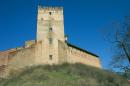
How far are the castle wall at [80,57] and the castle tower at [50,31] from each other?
8.14ft

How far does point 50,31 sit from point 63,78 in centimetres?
1077

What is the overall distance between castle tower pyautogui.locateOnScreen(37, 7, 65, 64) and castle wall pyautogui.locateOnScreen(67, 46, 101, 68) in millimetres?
2481

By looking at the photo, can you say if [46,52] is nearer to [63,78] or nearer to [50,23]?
[50,23]

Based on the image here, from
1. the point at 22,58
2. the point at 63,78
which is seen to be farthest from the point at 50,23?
the point at 63,78

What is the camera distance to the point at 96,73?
1485 inches

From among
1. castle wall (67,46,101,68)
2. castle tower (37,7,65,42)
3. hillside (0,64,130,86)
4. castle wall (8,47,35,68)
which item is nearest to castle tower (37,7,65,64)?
castle tower (37,7,65,42)

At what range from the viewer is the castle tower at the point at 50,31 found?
39.4 meters

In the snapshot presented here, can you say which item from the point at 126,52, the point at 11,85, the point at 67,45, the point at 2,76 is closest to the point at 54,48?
the point at 67,45

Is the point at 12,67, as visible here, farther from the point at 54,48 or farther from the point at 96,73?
the point at 96,73

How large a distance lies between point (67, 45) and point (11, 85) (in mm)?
13947

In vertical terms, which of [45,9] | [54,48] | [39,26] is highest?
A: [45,9]

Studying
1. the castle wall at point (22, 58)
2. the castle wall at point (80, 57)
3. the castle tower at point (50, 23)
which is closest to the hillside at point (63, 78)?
the castle wall at point (22, 58)

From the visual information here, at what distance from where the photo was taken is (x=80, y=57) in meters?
44.7

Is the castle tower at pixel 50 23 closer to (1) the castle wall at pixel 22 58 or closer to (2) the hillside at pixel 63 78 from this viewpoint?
(1) the castle wall at pixel 22 58
